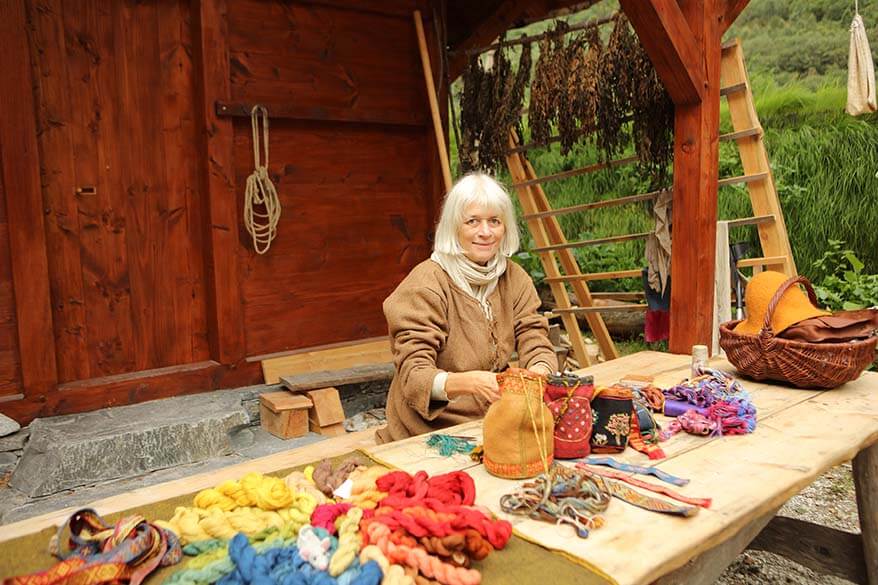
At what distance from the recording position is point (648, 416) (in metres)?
1.79

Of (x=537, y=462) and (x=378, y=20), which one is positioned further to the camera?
(x=378, y=20)

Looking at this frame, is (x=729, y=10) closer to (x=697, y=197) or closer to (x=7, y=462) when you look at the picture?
(x=697, y=197)

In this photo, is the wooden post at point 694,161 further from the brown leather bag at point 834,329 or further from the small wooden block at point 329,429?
the small wooden block at point 329,429

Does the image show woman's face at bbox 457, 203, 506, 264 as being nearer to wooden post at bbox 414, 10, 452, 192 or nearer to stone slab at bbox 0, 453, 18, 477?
wooden post at bbox 414, 10, 452, 192

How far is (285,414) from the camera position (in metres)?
3.93

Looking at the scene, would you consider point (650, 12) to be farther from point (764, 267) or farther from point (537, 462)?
point (537, 462)

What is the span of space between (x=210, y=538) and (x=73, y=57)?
3.40 metres

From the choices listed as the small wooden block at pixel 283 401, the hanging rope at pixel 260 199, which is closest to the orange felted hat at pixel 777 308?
the small wooden block at pixel 283 401

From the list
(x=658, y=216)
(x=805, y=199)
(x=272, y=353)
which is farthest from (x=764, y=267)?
(x=272, y=353)

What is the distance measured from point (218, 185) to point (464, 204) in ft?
7.56

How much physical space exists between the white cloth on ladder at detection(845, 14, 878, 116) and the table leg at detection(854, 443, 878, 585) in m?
3.35

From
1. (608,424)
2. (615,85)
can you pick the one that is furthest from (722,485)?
(615,85)

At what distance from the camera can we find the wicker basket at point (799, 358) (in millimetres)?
2238

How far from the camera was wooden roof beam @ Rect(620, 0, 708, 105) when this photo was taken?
3.10 m
